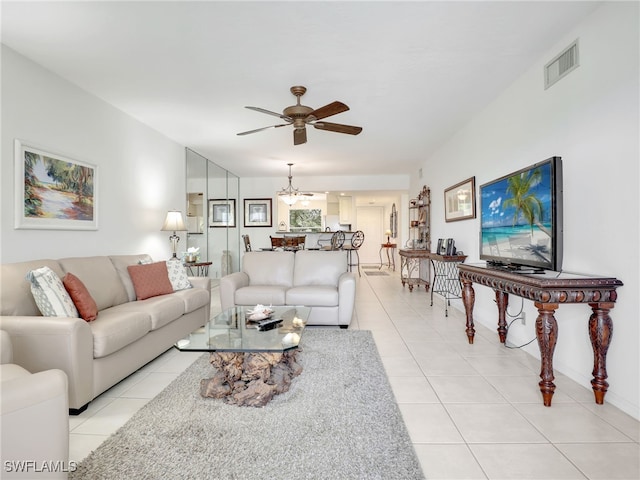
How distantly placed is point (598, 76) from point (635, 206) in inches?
36.7

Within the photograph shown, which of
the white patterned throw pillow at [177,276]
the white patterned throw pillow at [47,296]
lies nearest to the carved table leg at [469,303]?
the white patterned throw pillow at [177,276]

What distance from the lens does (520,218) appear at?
264 cm

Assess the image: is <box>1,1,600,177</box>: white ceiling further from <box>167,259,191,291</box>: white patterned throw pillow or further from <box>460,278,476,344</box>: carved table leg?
<box>460,278,476,344</box>: carved table leg

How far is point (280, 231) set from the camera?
345 inches

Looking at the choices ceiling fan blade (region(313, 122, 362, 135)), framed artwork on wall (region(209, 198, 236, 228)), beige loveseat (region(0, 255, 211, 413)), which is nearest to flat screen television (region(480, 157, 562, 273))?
ceiling fan blade (region(313, 122, 362, 135))

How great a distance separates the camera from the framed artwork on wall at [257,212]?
8453mm

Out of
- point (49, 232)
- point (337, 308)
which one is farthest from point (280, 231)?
point (49, 232)

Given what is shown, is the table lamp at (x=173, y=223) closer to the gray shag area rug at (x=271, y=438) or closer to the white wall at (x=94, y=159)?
the white wall at (x=94, y=159)

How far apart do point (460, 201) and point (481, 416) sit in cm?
327

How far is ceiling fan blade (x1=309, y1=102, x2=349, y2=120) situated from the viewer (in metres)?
2.93

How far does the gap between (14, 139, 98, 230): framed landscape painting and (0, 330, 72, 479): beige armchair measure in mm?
2126

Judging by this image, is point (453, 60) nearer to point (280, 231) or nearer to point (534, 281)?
point (534, 281)

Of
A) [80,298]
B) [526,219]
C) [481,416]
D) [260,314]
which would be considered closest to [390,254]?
[526,219]

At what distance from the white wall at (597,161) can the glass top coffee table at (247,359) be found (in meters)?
1.99
